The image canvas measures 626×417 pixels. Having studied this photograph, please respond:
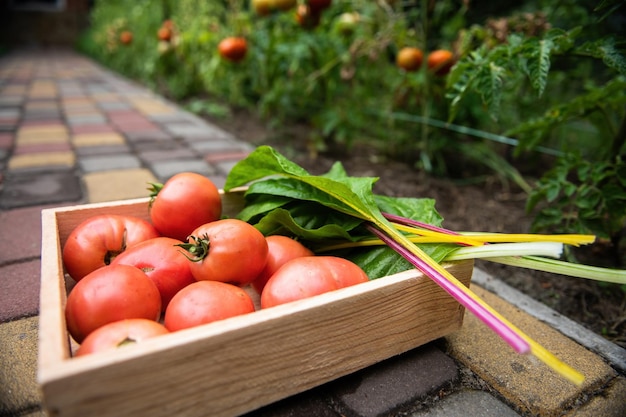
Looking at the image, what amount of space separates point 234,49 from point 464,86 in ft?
8.40

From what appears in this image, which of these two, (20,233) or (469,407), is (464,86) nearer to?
(469,407)

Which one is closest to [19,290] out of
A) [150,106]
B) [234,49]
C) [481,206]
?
[481,206]

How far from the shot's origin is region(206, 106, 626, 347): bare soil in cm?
165

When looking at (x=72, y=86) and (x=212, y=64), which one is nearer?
(x=212, y=64)

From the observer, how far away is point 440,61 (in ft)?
8.67

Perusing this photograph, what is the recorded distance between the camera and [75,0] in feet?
62.6

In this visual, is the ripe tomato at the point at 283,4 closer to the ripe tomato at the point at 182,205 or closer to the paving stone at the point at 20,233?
the paving stone at the point at 20,233

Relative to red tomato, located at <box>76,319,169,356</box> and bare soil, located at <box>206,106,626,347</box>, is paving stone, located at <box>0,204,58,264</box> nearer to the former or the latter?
red tomato, located at <box>76,319,169,356</box>

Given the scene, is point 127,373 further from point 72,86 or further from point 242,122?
point 72,86

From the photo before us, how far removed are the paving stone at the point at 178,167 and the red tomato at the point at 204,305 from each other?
5.74ft

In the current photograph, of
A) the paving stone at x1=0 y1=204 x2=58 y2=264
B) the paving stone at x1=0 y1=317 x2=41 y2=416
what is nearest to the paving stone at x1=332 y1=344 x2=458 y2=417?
the paving stone at x1=0 y1=317 x2=41 y2=416

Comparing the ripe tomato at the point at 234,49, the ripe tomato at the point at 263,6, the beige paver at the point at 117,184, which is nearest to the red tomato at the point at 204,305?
the beige paver at the point at 117,184

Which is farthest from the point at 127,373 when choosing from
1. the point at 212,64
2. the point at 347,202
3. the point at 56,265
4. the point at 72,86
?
the point at 72,86

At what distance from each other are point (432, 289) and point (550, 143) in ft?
10.2
